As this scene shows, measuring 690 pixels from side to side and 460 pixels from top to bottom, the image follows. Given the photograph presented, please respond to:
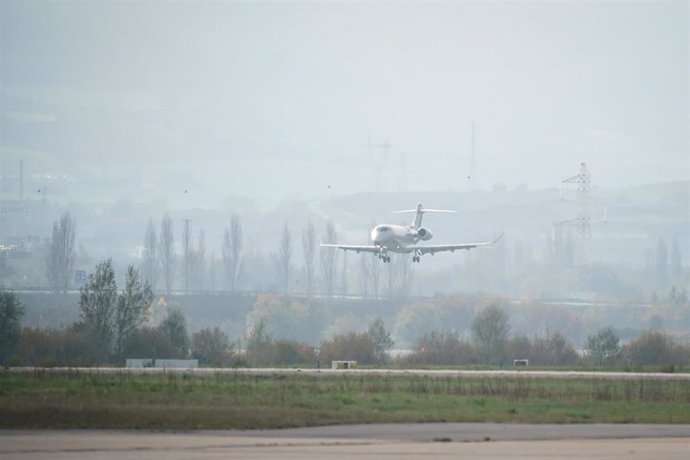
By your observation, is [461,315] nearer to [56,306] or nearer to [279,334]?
[279,334]

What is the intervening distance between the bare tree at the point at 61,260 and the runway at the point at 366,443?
132839mm

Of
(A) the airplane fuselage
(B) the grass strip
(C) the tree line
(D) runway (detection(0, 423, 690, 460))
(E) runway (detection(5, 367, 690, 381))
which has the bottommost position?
(D) runway (detection(0, 423, 690, 460))

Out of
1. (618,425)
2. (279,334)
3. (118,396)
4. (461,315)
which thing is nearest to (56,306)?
(279,334)

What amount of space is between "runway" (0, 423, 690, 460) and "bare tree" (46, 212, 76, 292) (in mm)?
132839

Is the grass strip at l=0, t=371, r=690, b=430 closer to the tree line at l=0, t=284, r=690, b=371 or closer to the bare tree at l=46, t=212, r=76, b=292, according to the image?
the tree line at l=0, t=284, r=690, b=371

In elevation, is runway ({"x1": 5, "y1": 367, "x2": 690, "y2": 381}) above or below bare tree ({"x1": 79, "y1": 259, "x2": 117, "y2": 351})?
below

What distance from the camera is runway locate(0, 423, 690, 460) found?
137 ft

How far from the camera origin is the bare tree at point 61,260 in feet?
592

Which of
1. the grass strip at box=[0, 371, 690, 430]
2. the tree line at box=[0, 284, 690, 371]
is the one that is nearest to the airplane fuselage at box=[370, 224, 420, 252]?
the tree line at box=[0, 284, 690, 371]

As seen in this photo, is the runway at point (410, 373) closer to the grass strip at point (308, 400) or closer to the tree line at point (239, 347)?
the grass strip at point (308, 400)

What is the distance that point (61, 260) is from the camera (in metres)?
184

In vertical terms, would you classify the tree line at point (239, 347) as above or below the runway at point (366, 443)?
above

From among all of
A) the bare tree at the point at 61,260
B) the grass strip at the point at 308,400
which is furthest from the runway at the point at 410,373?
the bare tree at the point at 61,260

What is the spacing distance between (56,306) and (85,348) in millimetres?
63302
